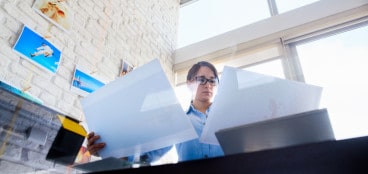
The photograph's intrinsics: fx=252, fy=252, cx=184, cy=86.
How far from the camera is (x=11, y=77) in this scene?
109cm

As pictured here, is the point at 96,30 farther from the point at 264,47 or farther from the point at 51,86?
the point at 264,47

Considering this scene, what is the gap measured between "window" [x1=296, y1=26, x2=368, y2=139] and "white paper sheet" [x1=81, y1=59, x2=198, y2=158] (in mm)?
1439

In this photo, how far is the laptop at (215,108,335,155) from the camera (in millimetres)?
384

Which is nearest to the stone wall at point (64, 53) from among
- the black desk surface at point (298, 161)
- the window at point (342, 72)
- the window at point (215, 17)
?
the black desk surface at point (298, 161)

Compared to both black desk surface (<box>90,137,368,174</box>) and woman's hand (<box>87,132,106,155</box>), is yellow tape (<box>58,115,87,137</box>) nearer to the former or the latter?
woman's hand (<box>87,132,106,155</box>)

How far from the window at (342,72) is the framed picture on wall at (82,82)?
151 centimetres

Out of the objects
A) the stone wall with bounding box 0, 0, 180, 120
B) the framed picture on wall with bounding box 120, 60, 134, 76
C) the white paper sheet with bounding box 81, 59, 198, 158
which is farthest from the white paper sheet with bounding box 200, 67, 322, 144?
the framed picture on wall with bounding box 120, 60, 134, 76

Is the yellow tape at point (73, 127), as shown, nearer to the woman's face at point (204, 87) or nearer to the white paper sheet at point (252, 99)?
the white paper sheet at point (252, 99)

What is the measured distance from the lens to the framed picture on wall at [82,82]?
1.40m

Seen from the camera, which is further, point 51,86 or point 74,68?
point 74,68

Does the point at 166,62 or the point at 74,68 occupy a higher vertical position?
the point at 166,62

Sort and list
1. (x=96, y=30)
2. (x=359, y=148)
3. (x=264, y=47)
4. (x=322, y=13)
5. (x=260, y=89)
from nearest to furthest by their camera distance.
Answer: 1. (x=359, y=148)
2. (x=260, y=89)
3. (x=96, y=30)
4. (x=322, y=13)
5. (x=264, y=47)

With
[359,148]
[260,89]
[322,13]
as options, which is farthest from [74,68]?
[322,13]

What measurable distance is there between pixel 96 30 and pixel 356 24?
6.64 feet
